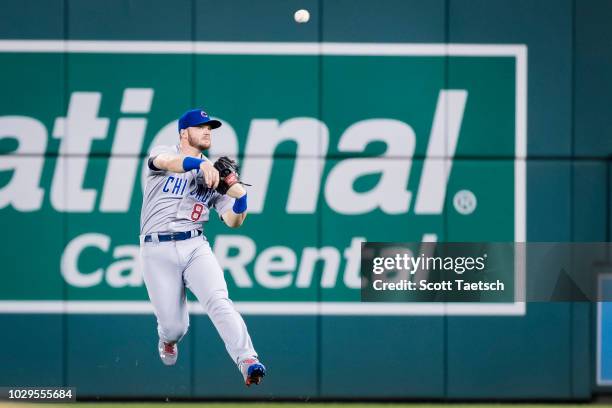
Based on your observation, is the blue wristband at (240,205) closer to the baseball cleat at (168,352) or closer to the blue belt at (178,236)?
the blue belt at (178,236)

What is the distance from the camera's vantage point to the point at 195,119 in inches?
410

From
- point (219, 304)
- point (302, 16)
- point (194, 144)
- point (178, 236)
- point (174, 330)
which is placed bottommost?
point (174, 330)

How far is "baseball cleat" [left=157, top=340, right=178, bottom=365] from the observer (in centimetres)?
1070

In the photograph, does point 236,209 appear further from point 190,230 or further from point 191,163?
point 191,163

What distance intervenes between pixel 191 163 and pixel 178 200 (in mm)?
536

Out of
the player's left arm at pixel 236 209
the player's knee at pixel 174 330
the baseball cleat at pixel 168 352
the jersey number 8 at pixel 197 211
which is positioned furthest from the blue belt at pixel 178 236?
the baseball cleat at pixel 168 352

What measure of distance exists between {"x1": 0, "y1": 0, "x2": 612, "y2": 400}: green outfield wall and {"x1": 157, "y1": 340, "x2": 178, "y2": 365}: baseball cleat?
3.3 inches

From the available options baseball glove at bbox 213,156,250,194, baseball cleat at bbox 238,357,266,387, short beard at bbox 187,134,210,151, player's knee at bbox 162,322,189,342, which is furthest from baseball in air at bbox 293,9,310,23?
A: baseball cleat at bbox 238,357,266,387

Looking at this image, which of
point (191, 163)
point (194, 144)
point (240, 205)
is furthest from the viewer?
point (194, 144)

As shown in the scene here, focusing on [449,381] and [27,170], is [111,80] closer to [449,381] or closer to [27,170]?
[27,170]

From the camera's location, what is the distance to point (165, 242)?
10.1 metres

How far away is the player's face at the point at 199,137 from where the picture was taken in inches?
409

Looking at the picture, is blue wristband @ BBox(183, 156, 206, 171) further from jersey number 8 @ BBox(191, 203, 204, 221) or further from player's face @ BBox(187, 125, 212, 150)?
player's face @ BBox(187, 125, 212, 150)

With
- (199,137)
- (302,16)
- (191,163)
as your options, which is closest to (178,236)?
(191,163)
